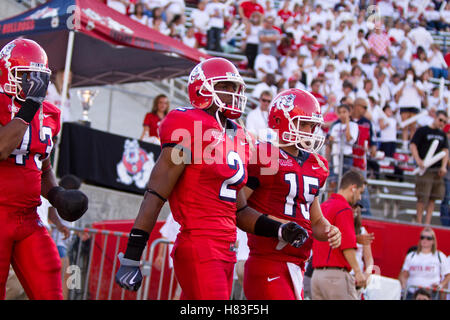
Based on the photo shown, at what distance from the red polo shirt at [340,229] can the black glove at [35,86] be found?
129 inches

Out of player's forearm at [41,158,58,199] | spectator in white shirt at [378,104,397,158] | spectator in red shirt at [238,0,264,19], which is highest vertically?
spectator in red shirt at [238,0,264,19]

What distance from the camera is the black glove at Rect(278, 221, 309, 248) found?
4363 mm

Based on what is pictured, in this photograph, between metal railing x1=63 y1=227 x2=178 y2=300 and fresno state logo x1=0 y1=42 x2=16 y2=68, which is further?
metal railing x1=63 y1=227 x2=178 y2=300

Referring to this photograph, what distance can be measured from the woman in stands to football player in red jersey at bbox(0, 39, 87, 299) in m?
5.87

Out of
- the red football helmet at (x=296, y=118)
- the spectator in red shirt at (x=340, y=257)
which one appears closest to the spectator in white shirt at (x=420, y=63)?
the spectator in red shirt at (x=340, y=257)

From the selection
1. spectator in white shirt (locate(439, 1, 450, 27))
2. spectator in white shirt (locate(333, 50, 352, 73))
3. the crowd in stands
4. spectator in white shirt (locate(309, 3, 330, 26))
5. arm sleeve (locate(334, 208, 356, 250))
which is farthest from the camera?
spectator in white shirt (locate(439, 1, 450, 27))

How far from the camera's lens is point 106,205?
10.1m

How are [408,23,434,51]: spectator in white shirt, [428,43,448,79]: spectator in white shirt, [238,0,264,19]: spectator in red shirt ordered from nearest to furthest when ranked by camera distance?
[238,0,264,19]: spectator in red shirt → [428,43,448,79]: spectator in white shirt → [408,23,434,51]: spectator in white shirt

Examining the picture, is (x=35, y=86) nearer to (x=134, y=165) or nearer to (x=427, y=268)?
(x=134, y=165)

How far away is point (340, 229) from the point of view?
22.0ft

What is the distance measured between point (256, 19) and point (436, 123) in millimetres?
4968

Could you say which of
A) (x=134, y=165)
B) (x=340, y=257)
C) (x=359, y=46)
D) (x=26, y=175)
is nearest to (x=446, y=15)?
(x=359, y=46)

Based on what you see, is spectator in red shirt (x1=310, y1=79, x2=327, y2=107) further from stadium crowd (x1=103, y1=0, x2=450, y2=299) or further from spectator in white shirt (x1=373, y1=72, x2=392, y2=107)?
spectator in white shirt (x1=373, y1=72, x2=392, y2=107)

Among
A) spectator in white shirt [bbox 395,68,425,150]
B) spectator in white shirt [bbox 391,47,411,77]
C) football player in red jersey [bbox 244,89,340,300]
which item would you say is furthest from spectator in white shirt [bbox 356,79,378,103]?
football player in red jersey [bbox 244,89,340,300]
